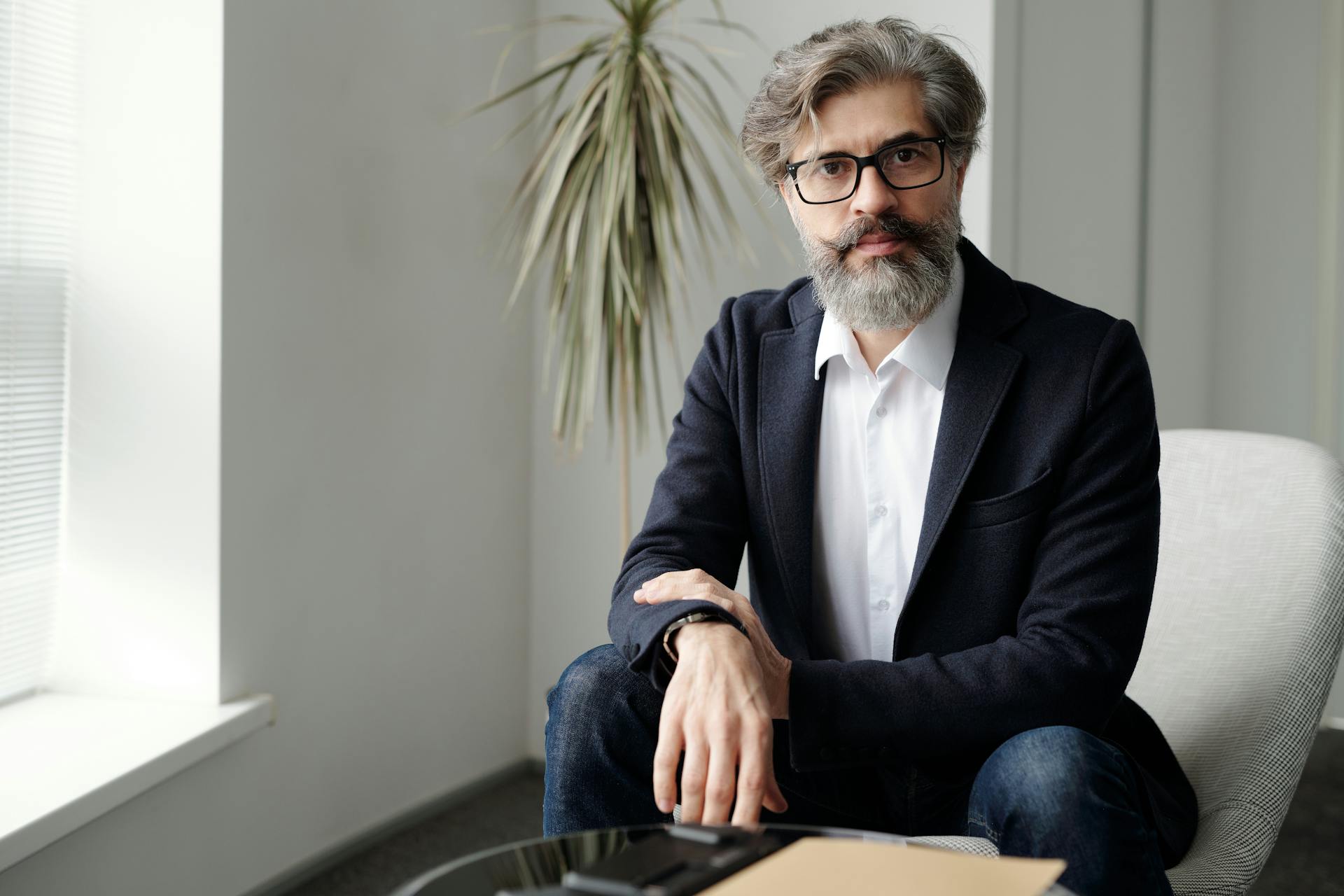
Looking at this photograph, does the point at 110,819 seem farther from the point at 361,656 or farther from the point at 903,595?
the point at 903,595

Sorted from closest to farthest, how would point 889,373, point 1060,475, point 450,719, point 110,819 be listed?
point 1060,475 → point 889,373 → point 110,819 → point 450,719

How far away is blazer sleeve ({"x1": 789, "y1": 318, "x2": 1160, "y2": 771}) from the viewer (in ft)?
4.05

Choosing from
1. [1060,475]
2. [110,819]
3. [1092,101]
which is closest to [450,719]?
[110,819]

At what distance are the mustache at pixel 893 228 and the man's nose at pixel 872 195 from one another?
1cm


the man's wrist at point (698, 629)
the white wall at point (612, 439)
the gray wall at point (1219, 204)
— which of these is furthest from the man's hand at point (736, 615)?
the gray wall at point (1219, 204)

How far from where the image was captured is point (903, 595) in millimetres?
1465

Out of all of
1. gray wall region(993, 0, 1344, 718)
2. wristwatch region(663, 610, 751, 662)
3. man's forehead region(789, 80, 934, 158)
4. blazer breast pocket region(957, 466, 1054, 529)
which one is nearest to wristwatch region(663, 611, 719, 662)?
wristwatch region(663, 610, 751, 662)

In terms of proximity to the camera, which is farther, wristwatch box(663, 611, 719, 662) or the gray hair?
the gray hair

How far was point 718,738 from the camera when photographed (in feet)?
3.58

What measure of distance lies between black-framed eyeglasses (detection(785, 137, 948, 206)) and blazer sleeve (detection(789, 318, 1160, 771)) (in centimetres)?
30

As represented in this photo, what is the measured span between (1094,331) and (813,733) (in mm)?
602

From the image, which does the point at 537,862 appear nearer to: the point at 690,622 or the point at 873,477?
the point at 690,622

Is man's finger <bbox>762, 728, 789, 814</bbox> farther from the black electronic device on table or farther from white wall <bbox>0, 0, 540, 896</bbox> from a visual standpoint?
white wall <bbox>0, 0, 540, 896</bbox>

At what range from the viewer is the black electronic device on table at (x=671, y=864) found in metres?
0.82
